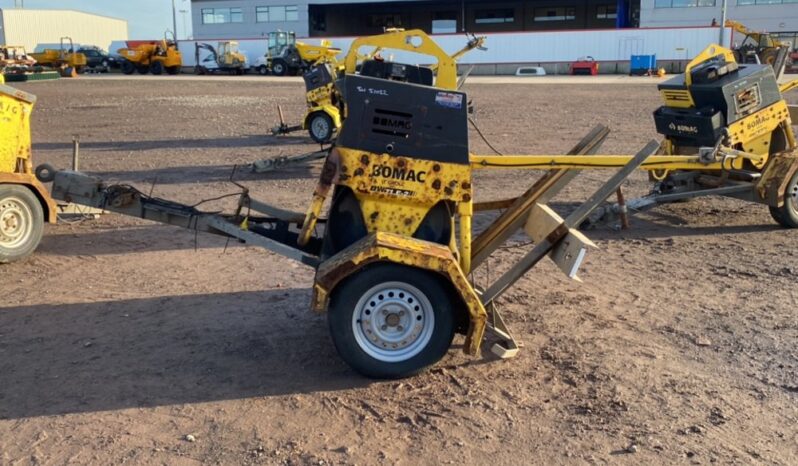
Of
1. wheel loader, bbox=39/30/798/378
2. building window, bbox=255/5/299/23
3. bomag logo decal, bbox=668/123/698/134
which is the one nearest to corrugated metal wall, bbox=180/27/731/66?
building window, bbox=255/5/299/23

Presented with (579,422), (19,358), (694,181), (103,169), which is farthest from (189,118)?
(579,422)

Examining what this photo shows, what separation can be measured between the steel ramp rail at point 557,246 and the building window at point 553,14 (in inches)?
2977

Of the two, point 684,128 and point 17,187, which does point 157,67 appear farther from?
point 684,128

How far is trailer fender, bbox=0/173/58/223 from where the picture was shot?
7.54 meters

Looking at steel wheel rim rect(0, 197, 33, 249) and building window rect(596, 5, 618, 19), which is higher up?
building window rect(596, 5, 618, 19)

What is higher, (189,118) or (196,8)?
(196,8)

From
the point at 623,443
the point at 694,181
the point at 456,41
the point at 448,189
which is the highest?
the point at 456,41

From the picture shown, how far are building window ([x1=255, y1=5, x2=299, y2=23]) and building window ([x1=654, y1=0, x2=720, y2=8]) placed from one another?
34.8m

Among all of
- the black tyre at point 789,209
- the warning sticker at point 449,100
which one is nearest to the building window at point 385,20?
the black tyre at point 789,209

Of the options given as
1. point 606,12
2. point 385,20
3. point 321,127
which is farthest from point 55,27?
point 321,127

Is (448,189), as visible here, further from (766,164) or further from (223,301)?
(766,164)

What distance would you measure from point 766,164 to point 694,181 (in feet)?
3.18

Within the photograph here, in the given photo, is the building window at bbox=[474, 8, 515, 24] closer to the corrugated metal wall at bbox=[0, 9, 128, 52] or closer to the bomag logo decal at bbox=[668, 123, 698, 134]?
the corrugated metal wall at bbox=[0, 9, 128, 52]

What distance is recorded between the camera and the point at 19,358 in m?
5.36
